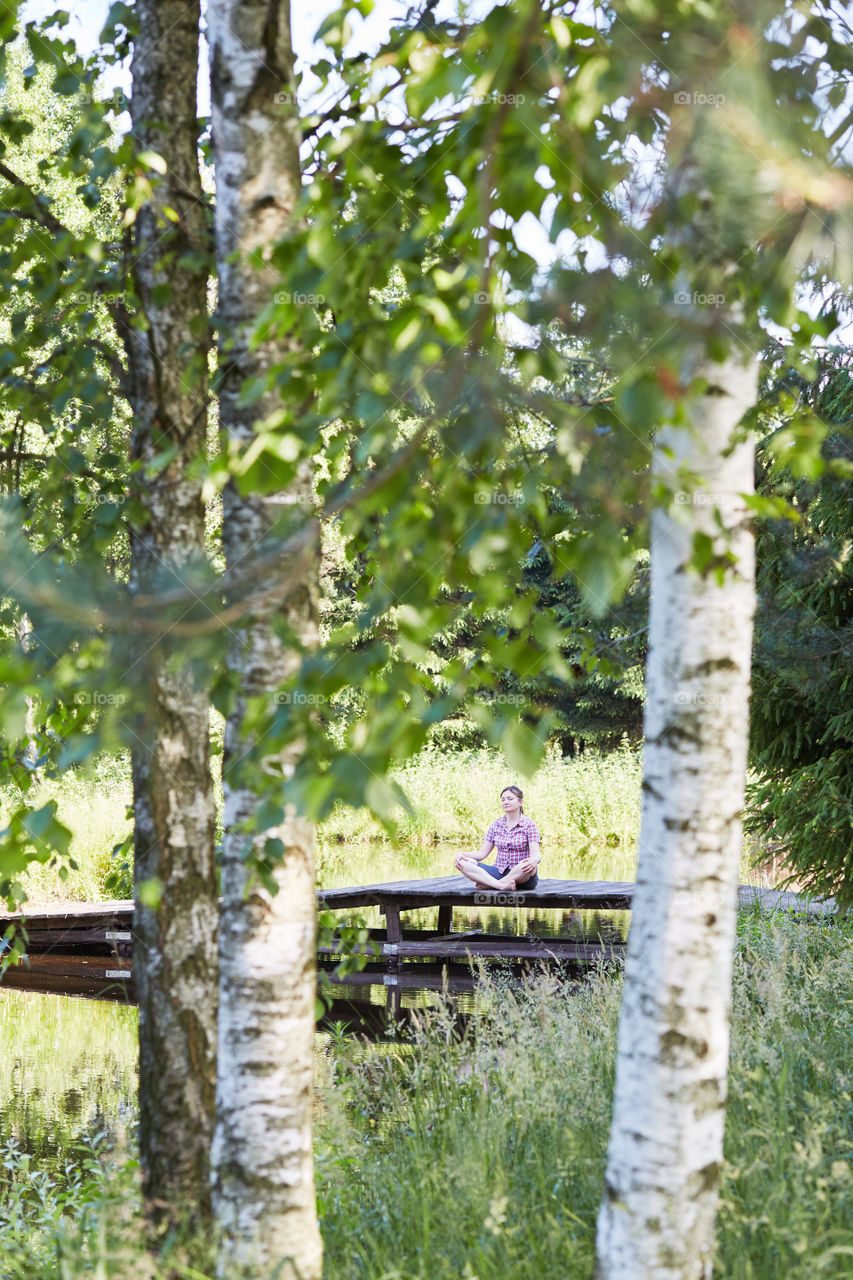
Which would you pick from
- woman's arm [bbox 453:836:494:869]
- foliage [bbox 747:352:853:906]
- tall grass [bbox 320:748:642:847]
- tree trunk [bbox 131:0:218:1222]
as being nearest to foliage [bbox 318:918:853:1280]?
tree trunk [bbox 131:0:218:1222]

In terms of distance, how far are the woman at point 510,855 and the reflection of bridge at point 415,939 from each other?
5.1 inches

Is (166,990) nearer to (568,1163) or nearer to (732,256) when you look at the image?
(568,1163)

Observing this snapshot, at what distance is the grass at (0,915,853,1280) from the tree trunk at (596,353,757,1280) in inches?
11.9

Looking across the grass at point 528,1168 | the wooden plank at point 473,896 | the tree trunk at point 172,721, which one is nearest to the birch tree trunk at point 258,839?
the grass at point 528,1168

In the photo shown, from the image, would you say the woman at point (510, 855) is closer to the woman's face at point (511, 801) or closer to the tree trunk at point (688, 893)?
the woman's face at point (511, 801)

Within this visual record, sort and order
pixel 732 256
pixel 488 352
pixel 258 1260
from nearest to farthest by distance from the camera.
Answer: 1. pixel 732 256
2. pixel 488 352
3. pixel 258 1260

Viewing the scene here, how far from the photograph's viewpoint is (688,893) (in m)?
1.98

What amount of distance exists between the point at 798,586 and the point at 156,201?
176 inches

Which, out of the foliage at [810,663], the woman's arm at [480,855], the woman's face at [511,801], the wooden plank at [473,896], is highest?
the foliage at [810,663]

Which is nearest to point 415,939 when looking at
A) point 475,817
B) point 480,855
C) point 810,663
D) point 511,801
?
point 480,855

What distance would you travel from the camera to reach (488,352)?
6.17ft

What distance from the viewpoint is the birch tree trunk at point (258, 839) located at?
2209 millimetres

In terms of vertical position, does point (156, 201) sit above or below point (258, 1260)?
above

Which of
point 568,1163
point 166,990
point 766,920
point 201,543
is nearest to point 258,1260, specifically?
point 166,990
